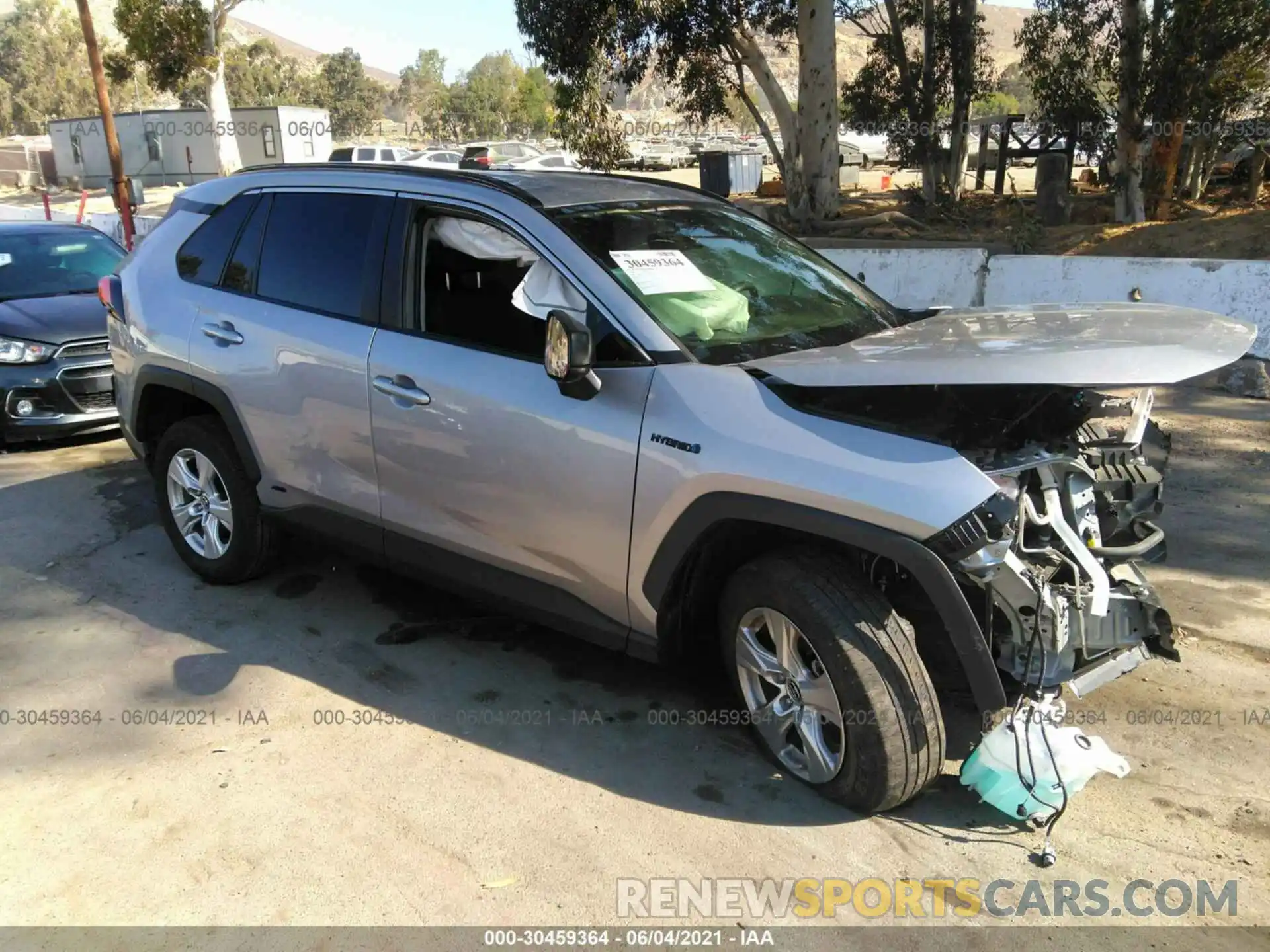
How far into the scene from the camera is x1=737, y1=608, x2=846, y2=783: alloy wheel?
10.2 feet

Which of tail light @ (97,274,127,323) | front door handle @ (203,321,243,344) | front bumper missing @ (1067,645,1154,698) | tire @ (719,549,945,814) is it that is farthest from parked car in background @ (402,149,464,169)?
front bumper missing @ (1067,645,1154,698)

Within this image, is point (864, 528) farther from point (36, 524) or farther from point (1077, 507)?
point (36, 524)

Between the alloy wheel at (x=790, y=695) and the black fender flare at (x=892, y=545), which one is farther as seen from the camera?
the alloy wheel at (x=790, y=695)

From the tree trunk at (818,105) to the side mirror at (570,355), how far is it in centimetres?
1297

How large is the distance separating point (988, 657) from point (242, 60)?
81.4 m

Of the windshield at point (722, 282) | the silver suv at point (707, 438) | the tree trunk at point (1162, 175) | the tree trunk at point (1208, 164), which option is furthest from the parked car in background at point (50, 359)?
the tree trunk at point (1208, 164)

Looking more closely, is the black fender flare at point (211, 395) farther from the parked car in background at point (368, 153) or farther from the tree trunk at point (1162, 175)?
the parked car in background at point (368, 153)

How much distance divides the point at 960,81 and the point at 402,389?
16.2 meters

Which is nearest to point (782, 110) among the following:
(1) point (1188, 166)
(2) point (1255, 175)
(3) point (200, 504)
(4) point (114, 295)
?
(1) point (1188, 166)

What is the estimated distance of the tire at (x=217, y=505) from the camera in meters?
4.70

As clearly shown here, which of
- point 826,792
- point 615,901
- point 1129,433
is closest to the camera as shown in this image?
point 615,901

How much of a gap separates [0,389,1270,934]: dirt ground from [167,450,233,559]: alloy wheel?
24cm

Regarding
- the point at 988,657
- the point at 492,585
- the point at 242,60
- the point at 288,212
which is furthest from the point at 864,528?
the point at 242,60

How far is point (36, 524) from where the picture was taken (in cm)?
584
